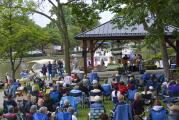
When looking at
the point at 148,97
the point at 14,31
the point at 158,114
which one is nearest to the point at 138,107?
the point at 158,114

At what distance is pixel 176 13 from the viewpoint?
13820mm

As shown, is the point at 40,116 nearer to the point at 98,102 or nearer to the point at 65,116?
the point at 65,116

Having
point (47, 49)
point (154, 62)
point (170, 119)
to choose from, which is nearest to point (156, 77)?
point (170, 119)

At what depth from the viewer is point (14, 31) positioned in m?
29.8

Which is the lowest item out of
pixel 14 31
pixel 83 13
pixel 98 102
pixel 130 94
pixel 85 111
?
pixel 85 111

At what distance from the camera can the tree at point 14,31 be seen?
28.7 metres

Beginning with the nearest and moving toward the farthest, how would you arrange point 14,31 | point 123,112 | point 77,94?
point 123,112 → point 77,94 → point 14,31

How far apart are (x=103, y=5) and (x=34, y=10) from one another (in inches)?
312

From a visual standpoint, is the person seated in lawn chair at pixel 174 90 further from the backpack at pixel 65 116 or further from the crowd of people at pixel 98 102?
the backpack at pixel 65 116

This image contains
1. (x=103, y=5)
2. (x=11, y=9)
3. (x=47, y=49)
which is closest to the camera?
(x=103, y=5)

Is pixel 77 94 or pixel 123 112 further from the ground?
pixel 77 94

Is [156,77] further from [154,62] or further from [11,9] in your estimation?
[154,62]

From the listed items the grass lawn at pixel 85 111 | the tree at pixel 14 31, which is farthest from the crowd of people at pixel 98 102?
the tree at pixel 14 31

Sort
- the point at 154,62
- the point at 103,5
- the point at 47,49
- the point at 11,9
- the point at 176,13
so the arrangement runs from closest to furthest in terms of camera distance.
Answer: the point at 176,13, the point at 103,5, the point at 11,9, the point at 154,62, the point at 47,49
